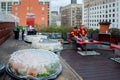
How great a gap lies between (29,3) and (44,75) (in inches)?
1777

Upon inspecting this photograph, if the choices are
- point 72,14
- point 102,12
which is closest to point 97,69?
point 102,12

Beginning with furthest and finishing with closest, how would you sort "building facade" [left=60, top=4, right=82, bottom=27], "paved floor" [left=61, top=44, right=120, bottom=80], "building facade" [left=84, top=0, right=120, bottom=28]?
"building facade" [left=60, top=4, right=82, bottom=27], "building facade" [left=84, top=0, right=120, bottom=28], "paved floor" [left=61, top=44, right=120, bottom=80]

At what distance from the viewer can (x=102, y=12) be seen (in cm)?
6147

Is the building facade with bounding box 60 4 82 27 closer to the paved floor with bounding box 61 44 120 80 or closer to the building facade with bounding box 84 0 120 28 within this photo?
the building facade with bounding box 84 0 120 28

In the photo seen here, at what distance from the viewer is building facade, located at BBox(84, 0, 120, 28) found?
5462 centimetres

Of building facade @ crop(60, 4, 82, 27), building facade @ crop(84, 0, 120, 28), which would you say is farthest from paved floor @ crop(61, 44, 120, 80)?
building facade @ crop(60, 4, 82, 27)

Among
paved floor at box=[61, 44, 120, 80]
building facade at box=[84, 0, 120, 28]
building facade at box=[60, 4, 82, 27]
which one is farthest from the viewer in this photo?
building facade at box=[60, 4, 82, 27]

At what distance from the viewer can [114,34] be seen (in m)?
12.5

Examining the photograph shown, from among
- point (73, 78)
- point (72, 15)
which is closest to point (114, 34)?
point (73, 78)

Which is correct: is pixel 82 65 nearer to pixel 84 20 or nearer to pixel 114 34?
pixel 114 34

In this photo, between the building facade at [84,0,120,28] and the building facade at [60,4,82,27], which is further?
the building facade at [60,4,82,27]

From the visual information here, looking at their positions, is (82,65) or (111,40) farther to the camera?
(111,40)

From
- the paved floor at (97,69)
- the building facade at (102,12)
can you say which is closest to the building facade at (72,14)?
the building facade at (102,12)

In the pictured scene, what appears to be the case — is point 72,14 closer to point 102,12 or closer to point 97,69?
point 102,12
